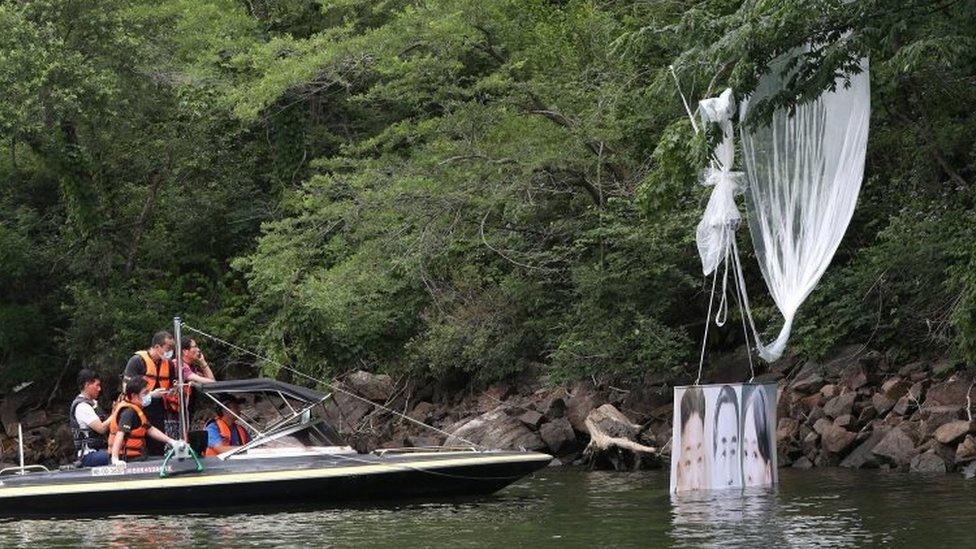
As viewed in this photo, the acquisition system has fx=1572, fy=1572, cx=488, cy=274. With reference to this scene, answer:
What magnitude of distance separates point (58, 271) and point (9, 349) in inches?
81.3

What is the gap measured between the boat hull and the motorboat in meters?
0.01

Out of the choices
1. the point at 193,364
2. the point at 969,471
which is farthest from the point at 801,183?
the point at 193,364

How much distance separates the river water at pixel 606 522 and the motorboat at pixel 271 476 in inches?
11.0

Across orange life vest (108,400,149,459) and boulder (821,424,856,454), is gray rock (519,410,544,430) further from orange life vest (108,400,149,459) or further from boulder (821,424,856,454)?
orange life vest (108,400,149,459)

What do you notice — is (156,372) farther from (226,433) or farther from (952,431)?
(952,431)

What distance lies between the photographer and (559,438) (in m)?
24.7

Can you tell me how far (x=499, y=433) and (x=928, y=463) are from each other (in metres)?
7.62

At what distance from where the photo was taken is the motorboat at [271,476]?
1742 cm

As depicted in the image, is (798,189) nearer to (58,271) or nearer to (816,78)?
(816,78)

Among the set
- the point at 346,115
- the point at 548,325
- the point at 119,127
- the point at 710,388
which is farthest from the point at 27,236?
the point at 710,388

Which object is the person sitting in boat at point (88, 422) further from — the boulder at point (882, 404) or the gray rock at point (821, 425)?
the boulder at point (882, 404)

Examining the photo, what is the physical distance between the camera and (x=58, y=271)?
1412 inches

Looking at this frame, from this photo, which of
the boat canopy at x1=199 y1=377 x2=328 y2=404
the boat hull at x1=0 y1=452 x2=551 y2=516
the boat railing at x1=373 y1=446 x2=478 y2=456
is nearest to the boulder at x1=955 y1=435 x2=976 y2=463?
the boat hull at x1=0 y1=452 x2=551 y2=516

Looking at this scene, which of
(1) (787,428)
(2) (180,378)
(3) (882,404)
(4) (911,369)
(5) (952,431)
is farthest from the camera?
(4) (911,369)
